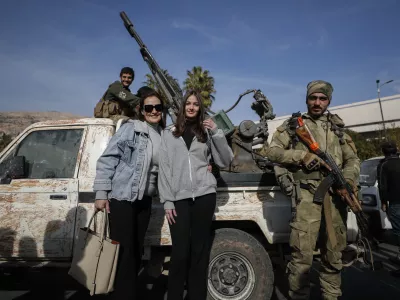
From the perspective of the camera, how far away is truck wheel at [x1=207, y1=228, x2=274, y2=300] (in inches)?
115

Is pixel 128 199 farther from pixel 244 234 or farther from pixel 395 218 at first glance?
pixel 395 218

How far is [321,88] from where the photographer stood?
293cm

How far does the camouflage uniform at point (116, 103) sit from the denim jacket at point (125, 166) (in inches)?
52.0

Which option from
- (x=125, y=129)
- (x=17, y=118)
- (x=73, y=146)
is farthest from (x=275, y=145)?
(x=17, y=118)

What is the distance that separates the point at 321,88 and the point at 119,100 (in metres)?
2.64

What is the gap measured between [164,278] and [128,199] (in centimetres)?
265

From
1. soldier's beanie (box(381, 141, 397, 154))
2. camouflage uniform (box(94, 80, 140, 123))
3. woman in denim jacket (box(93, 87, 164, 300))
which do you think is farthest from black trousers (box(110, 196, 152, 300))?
soldier's beanie (box(381, 141, 397, 154))

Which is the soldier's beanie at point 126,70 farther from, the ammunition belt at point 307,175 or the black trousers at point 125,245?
the ammunition belt at point 307,175

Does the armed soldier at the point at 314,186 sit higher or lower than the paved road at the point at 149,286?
higher

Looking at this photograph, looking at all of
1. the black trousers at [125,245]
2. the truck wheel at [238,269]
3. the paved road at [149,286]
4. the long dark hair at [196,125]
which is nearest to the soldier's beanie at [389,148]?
the paved road at [149,286]

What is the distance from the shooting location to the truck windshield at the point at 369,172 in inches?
267

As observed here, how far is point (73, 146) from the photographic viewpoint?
322 centimetres

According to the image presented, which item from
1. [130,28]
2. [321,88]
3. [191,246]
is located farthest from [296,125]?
[130,28]

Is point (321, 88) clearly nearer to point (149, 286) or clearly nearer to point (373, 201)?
point (149, 286)
